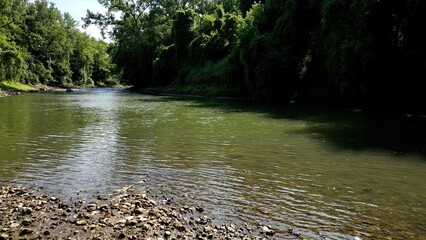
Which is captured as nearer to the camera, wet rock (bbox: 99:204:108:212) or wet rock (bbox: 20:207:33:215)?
wet rock (bbox: 20:207:33:215)

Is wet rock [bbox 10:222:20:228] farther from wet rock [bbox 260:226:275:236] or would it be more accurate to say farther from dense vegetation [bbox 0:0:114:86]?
dense vegetation [bbox 0:0:114:86]

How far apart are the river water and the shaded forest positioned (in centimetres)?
907

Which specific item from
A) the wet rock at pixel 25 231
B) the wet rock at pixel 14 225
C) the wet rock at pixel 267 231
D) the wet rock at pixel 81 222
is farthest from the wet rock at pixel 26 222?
the wet rock at pixel 267 231

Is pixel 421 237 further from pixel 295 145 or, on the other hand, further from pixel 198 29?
pixel 198 29

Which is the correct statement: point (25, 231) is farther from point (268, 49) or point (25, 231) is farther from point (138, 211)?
point (268, 49)

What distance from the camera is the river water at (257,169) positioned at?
26.5ft

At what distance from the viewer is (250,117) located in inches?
1054

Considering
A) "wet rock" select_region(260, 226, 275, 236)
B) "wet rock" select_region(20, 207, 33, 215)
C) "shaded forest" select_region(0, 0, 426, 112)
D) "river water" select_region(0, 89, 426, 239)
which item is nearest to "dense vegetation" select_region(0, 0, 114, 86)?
"shaded forest" select_region(0, 0, 426, 112)

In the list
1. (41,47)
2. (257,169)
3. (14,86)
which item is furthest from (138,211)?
(41,47)

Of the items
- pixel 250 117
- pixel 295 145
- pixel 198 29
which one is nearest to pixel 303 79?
pixel 250 117

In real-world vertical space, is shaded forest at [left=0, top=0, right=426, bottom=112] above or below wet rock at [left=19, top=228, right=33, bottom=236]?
above

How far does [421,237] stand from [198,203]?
4.76 metres

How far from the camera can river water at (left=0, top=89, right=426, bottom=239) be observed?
26.5 ft

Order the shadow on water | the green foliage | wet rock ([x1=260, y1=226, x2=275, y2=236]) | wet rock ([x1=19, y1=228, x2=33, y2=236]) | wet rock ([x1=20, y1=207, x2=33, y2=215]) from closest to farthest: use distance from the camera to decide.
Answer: wet rock ([x1=19, y1=228, x2=33, y2=236]) < wet rock ([x1=260, y1=226, x2=275, y2=236]) < wet rock ([x1=20, y1=207, x2=33, y2=215]) < the shadow on water < the green foliage
